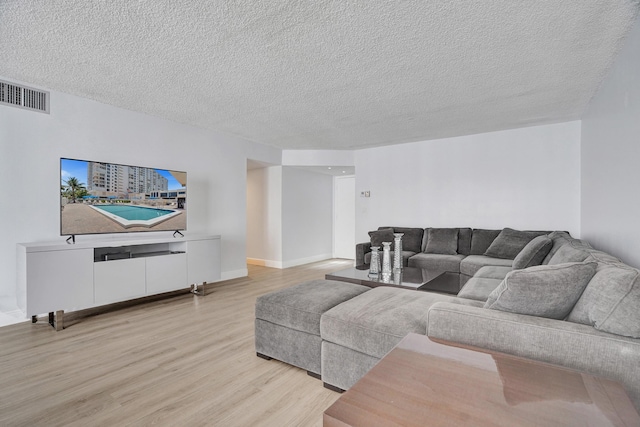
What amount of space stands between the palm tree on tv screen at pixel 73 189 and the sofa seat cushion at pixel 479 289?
12.8 feet

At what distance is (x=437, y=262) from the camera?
4.32m

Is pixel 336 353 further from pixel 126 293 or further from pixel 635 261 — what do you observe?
pixel 126 293

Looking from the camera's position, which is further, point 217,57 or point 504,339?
point 217,57

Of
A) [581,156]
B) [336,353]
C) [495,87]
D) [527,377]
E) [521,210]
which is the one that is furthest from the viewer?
[521,210]

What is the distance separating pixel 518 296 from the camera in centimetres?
138

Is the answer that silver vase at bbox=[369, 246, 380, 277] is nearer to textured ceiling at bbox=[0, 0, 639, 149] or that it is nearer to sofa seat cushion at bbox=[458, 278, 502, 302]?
sofa seat cushion at bbox=[458, 278, 502, 302]

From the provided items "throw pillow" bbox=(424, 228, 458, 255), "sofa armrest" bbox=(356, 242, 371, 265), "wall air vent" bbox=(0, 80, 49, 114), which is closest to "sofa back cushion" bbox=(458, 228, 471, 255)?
"throw pillow" bbox=(424, 228, 458, 255)

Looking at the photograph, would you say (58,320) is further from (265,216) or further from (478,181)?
(478,181)

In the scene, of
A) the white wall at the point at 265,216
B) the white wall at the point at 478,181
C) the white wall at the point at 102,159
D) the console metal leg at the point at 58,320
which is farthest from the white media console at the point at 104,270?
the white wall at the point at 478,181

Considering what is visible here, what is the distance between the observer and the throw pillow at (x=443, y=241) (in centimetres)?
477

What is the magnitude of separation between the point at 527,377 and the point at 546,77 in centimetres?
306

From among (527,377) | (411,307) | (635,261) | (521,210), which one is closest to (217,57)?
(411,307)

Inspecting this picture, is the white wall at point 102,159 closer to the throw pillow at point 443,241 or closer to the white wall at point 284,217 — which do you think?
the white wall at point 284,217

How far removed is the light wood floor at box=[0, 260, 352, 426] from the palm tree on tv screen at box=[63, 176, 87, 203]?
1312 mm
